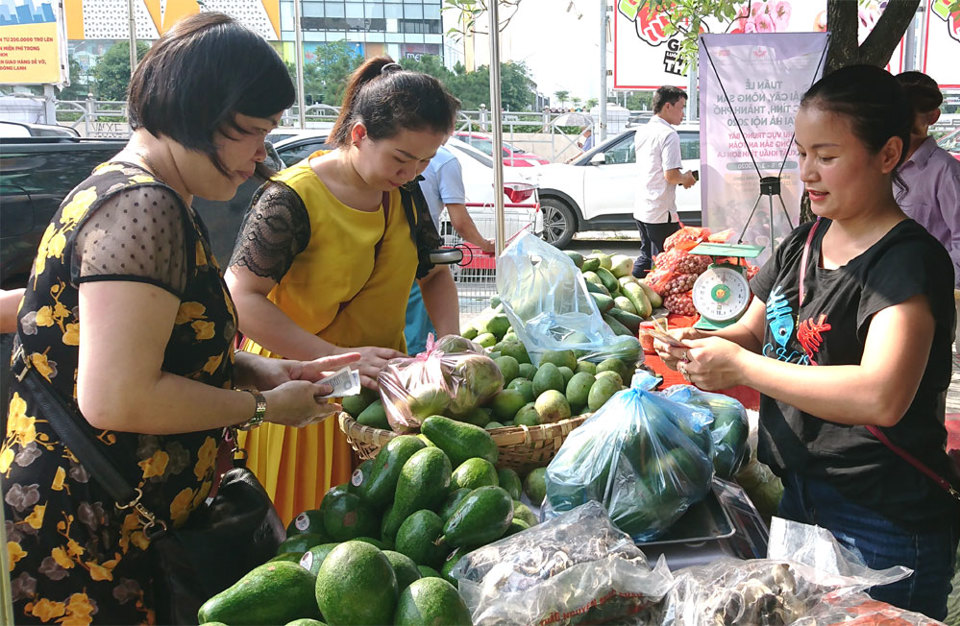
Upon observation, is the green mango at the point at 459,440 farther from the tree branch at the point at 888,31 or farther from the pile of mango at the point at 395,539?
the tree branch at the point at 888,31

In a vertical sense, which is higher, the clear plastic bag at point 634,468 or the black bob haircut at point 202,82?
the black bob haircut at point 202,82

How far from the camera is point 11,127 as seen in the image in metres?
6.19

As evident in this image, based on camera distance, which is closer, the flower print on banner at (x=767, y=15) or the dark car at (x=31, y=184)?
the dark car at (x=31, y=184)

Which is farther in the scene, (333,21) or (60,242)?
(333,21)

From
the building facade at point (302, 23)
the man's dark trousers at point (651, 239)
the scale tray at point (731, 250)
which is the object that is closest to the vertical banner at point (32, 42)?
the building facade at point (302, 23)

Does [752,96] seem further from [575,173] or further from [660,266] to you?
[575,173]

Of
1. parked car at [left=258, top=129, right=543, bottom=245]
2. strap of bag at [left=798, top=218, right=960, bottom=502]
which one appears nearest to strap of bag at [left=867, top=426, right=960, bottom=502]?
strap of bag at [left=798, top=218, right=960, bottom=502]

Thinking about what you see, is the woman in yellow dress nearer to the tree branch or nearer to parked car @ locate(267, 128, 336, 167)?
the tree branch

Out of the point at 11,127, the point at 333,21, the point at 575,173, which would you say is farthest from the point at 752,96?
the point at 333,21

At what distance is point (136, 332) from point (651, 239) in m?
6.71

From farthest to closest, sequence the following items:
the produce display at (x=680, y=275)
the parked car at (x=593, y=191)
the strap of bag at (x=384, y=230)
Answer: the parked car at (x=593, y=191) → the produce display at (x=680, y=275) → the strap of bag at (x=384, y=230)

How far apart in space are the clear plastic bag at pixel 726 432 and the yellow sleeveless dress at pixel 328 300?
973mm

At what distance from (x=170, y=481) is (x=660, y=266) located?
10.3 feet

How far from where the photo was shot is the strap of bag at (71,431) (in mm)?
1354
